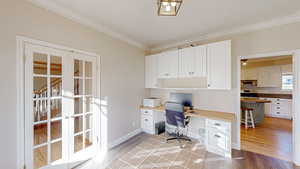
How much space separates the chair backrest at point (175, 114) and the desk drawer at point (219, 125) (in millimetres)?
539

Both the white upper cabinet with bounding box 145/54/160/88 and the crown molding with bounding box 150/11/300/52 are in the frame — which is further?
the white upper cabinet with bounding box 145/54/160/88

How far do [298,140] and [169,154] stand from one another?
227 cm

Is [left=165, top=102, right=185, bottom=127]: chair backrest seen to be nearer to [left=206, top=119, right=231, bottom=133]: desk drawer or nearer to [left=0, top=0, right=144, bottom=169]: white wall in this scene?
[left=206, top=119, right=231, bottom=133]: desk drawer

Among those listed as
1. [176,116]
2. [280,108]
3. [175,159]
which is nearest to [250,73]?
[280,108]

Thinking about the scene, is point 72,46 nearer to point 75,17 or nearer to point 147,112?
point 75,17

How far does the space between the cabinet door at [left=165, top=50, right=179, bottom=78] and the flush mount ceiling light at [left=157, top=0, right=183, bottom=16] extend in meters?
1.89

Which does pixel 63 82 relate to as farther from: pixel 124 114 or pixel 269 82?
pixel 269 82

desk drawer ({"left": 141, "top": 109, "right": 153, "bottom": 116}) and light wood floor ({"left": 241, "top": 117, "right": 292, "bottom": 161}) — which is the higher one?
desk drawer ({"left": 141, "top": 109, "right": 153, "bottom": 116})

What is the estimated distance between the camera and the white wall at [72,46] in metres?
1.54

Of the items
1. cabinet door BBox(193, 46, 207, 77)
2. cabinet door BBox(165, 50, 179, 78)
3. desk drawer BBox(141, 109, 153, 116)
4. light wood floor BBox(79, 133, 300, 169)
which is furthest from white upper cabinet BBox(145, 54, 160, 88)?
light wood floor BBox(79, 133, 300, 169)

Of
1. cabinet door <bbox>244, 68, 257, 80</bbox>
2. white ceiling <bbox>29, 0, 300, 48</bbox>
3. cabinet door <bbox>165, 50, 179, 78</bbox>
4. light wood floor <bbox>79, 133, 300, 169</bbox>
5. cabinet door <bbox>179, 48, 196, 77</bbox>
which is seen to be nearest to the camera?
white ceiling <bbox>29, 0, 300, 48</bbox>

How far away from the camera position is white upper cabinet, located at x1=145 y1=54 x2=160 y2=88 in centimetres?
374

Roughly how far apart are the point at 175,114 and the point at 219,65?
142 centimetres

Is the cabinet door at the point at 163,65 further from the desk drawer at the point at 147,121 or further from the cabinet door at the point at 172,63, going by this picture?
the desk drawer at the point at 147,121
